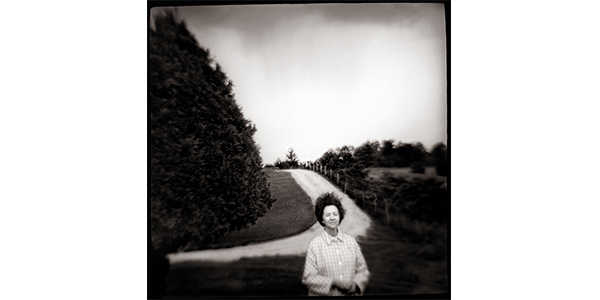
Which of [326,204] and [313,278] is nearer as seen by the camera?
[313,278]

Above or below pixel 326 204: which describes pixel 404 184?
above

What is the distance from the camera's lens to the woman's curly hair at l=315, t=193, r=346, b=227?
13.7 feet

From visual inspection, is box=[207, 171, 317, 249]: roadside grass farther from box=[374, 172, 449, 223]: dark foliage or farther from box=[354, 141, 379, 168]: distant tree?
box=[374, 172, 449, 223]: dark foliage

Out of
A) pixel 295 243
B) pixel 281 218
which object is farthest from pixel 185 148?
pixel 295 243

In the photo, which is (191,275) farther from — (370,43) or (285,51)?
(370,43)

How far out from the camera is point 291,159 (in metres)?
4.23

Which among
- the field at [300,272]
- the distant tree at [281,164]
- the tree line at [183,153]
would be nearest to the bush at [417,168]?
the field at [300,272]

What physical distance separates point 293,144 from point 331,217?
75 centimetres

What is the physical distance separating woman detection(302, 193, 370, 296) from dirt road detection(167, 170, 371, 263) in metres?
0.07

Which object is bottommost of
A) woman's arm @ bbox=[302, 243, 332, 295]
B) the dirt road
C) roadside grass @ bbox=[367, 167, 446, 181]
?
woman's arm @ bbox=[302, 243, 332, 295]

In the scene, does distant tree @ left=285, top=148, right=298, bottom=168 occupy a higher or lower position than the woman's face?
higher

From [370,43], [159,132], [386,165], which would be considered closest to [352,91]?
[370,43]

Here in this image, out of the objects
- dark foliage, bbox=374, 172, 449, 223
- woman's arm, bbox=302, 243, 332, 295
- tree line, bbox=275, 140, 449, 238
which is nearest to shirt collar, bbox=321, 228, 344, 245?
woman's arm, bbox=302, 243, 332, 295

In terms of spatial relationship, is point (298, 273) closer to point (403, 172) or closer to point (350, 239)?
point (350, 239)
